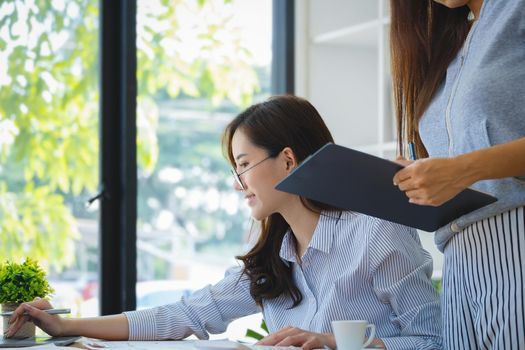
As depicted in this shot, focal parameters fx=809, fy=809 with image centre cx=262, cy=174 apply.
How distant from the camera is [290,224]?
1966 millimetres

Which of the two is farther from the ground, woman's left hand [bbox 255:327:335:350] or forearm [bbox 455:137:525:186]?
forearm [bbox 455:137:525:186]

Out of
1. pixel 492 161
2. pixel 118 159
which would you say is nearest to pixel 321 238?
pixel 492 161

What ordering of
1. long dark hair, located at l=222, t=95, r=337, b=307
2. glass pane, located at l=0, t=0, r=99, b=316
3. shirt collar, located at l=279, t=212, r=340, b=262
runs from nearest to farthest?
shirt collar, located at l=279, t=212, r=340, b=262 → long dark hair, located at l=222, t=95, r=337, b=307 → glass pane, located at l=0, t=0, r=99, b=316

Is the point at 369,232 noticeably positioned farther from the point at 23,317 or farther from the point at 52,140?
the point at 52,140

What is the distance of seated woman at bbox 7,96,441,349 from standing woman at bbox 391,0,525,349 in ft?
0.70

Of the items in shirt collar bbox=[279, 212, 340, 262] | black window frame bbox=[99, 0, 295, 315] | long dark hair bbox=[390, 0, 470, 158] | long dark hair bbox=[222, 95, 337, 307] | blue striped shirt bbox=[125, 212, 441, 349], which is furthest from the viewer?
black window frame bbox=[99, 0, 295, 315]

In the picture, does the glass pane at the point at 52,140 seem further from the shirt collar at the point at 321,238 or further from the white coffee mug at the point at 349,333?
the white coffee mug at the point at 349,333

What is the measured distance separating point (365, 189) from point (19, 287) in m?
0.84

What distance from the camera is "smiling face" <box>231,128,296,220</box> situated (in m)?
1.95

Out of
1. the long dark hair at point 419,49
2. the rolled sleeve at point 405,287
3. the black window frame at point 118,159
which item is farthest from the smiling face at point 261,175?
the black window frame at point 118,159

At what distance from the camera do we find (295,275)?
193 centimetres

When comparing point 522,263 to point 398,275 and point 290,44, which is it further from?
point 290,44

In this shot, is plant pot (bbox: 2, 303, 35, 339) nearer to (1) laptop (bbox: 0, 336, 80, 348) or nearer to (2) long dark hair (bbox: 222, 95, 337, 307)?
(1) laptop (bbox: 0, 336, 80, 348)

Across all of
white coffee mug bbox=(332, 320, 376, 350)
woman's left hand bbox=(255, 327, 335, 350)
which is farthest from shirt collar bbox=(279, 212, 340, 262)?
white coffee mug bbox=(332, 320, 376, 350)
